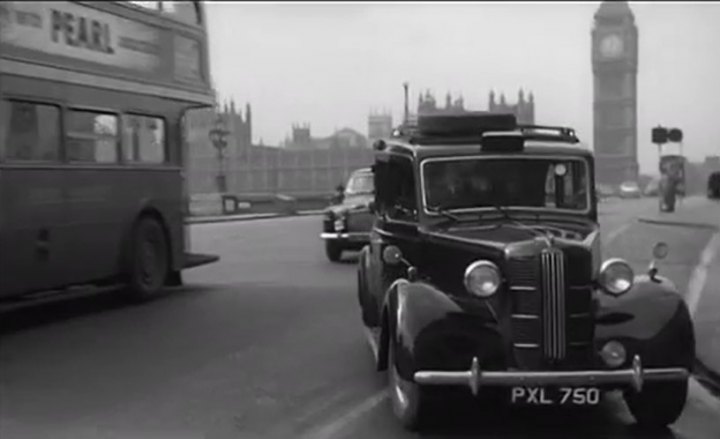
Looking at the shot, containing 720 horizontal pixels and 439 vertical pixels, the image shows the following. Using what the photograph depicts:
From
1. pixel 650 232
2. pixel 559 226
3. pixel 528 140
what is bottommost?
pixel 650 232

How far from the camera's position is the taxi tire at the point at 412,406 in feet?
22.5

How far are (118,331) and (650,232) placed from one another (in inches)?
782

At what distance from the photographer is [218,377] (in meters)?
9.21

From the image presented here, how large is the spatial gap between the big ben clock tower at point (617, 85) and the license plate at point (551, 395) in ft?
138

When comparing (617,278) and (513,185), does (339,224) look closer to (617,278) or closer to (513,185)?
(513,185)

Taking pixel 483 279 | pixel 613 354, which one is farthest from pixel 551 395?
pixel 483 279

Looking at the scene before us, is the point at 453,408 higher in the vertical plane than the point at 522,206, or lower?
lower

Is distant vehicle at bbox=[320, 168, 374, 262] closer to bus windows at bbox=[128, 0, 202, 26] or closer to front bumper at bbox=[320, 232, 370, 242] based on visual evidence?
front bumper at bbox=[320, 232, 370, 242]

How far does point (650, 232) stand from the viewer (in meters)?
29.3

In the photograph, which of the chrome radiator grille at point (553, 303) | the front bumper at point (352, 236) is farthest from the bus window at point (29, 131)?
the front bumper at point (352, 236)

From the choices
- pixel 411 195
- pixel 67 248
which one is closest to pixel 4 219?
pixel 67 248

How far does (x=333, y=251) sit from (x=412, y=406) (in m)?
14.9

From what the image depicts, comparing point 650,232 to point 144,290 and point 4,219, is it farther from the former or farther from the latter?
point 4,219

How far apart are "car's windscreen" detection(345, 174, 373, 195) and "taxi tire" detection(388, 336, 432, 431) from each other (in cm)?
1417
